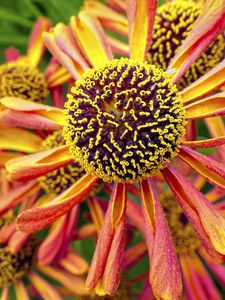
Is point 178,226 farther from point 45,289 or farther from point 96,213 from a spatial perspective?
point 45,289

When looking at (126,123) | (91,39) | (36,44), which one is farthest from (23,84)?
(126,123)

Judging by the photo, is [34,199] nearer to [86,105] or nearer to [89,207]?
[89,207]

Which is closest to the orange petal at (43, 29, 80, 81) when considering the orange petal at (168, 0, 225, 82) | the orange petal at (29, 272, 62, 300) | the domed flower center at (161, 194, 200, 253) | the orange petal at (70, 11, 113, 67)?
the orange petal at (70, 11, 113, 67)

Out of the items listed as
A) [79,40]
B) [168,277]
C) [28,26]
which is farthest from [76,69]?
[28,26]

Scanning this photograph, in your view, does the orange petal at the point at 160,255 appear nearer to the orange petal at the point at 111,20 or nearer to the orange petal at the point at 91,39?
the orange petal at the point at 91,39

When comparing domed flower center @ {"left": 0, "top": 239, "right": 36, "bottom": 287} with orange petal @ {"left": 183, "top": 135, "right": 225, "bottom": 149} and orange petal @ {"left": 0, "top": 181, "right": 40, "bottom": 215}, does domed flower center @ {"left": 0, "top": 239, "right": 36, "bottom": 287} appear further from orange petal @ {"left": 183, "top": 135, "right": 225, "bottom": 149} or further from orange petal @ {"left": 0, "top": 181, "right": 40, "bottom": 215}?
orange petal @ {"left": 183, "top": 135, "right": 225, "bottom": 149}

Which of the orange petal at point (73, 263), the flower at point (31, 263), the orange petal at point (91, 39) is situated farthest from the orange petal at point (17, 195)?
the orange petal at point (91, 39)
